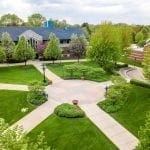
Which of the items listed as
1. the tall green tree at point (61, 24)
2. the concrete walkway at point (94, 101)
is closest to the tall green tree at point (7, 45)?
the concrete walkway at point (94, 101)

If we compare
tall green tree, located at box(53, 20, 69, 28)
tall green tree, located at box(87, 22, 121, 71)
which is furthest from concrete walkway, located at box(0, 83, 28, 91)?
tall green tree, located at box(53, 20, 69, 28)

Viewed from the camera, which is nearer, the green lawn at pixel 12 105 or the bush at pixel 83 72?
the green lawn at pixel 12 105

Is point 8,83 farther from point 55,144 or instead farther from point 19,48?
point 55,144

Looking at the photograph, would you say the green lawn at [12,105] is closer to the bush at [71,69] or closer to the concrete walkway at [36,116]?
the concrete walkway at [36,116]

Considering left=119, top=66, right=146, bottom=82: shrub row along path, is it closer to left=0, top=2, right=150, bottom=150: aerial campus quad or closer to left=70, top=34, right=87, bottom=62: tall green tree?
left=0, top=2, right=150, bottom=150: aerial campus quad

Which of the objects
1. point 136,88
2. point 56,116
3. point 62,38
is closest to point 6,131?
point 56,116
